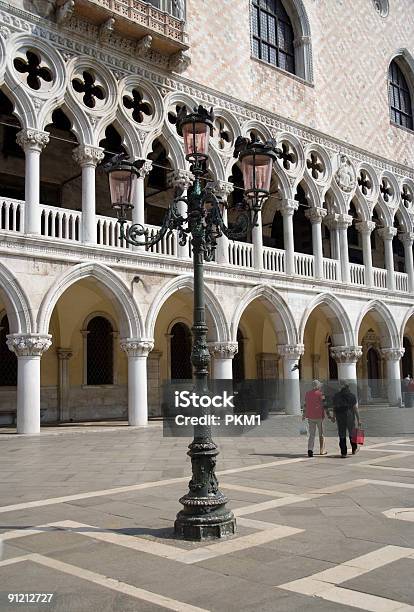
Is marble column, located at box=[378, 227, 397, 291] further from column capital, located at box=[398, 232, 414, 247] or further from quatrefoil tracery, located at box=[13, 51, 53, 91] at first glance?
quatrefoil tracery, located at box=[13, 51, 53, 91]

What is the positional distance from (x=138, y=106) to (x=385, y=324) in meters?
11.4

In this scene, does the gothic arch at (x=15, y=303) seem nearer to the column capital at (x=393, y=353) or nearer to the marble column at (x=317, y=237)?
the marble column at (x=317, y=237)

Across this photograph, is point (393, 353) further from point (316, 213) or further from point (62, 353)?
point (62, 353)

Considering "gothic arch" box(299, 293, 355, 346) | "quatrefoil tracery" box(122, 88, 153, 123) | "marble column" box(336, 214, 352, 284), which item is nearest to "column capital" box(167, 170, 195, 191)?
"quatrefoil tracery" box(122, 88, 153, 123)

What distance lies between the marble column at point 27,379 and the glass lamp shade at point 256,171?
7815 mm

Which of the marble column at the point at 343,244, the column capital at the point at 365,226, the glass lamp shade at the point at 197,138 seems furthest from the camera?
the column capital at the point at 365,226

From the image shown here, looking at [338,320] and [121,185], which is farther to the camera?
[338,320]

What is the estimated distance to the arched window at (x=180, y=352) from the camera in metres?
20.0

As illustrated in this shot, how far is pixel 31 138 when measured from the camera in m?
13.6

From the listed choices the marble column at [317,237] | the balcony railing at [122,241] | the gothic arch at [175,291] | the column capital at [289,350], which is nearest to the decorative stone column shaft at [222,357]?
the gothic arch at [175,291]

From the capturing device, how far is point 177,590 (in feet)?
13.5

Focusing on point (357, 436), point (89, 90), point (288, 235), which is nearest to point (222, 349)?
point (288, 235)

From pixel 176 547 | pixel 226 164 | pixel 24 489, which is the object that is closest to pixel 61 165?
pixel 226 164

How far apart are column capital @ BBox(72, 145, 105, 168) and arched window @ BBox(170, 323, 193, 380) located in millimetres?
6700
